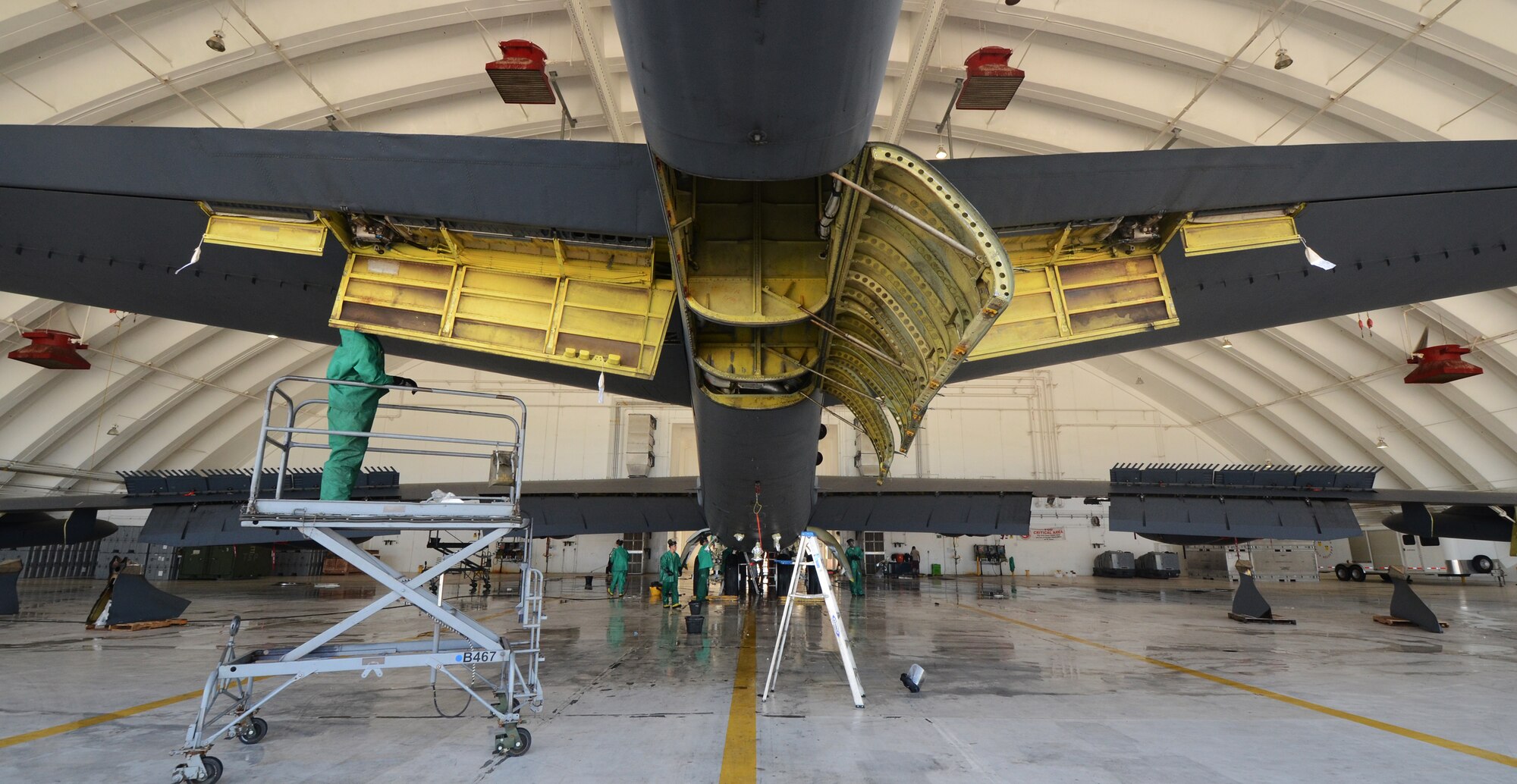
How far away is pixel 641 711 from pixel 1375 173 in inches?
242

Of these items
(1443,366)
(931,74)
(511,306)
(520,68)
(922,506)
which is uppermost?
(931,74)

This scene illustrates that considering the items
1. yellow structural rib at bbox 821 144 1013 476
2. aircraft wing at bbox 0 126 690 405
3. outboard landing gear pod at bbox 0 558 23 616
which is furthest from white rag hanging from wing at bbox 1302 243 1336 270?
outboard landing gear pod at bbox 0 558 23 616

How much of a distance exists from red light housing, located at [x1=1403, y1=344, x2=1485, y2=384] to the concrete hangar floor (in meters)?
12.0

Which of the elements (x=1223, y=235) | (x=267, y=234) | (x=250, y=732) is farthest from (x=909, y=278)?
(x=250, y=732)

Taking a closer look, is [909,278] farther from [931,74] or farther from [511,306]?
[931,74]

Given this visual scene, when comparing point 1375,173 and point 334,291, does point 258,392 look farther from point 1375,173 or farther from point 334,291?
point 1375,173

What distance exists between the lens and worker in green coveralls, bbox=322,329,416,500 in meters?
5.34

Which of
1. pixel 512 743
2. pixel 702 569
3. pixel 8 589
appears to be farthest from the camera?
pixel 702 569

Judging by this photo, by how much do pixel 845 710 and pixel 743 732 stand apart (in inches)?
38.0

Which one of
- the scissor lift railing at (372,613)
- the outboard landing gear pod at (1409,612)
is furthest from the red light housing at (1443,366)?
the scissor lift railing at (372,613)

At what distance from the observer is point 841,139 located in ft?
10.4

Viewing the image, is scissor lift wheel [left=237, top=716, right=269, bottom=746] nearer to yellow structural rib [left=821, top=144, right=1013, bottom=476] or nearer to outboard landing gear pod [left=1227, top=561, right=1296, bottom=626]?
yellow structural rib [left=821, top=144, right=1013, bottom=476]

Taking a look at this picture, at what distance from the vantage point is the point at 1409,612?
11266 millimetres

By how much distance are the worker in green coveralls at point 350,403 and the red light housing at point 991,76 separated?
12.7 meters
